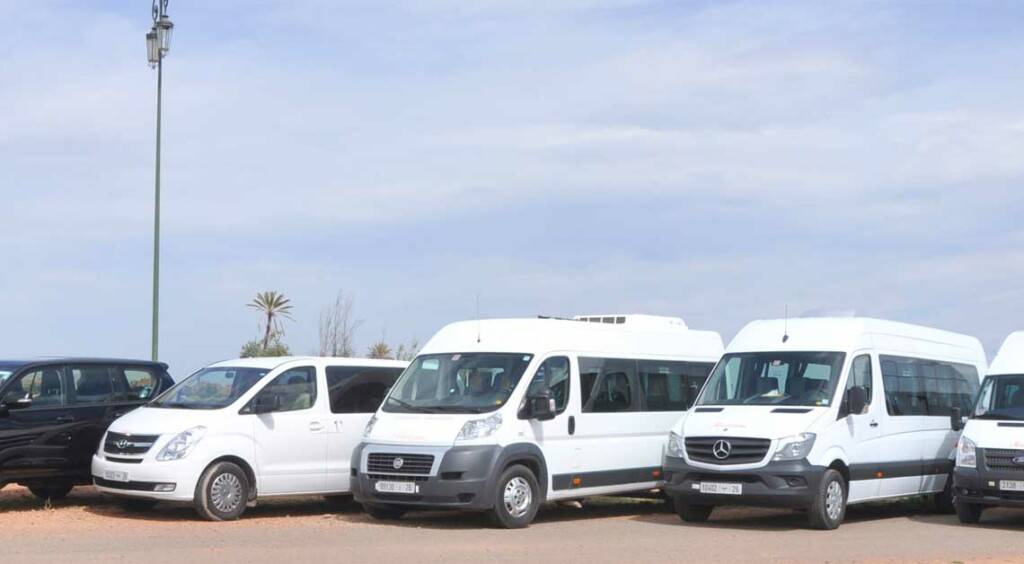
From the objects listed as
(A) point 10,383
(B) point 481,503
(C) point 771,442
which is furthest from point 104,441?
(C) point 771,442

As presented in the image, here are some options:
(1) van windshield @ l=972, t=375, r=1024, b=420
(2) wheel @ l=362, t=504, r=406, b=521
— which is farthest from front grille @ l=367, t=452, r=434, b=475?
(1) van windshield @ l=972, t=375, r=1024, b=420

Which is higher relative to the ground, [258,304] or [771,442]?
[258,304]

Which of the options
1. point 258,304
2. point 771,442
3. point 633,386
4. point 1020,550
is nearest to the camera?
point 1020,550

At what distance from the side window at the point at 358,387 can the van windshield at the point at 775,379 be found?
Result: 417 cm

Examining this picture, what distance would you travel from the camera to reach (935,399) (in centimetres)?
1895

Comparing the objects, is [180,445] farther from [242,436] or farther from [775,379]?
[775,379]

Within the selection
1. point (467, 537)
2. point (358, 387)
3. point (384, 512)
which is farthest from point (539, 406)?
point (358, 387)

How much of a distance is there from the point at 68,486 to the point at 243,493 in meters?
3.06

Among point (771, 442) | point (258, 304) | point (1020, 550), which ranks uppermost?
point (258, 304)

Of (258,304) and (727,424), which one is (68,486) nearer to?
(727,424)

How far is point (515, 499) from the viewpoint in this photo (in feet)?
52.9

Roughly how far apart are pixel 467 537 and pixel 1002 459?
6.51 m

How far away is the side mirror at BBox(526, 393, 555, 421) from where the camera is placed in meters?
16.2

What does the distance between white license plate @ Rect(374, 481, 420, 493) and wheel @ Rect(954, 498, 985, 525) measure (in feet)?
22.3
